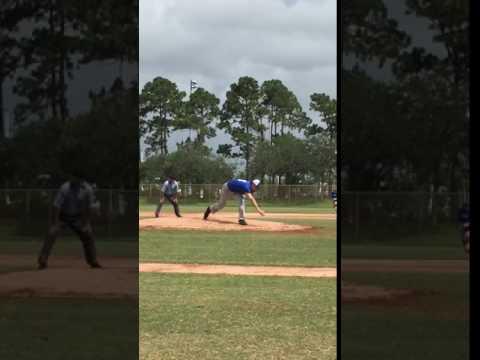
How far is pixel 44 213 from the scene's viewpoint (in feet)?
13.8

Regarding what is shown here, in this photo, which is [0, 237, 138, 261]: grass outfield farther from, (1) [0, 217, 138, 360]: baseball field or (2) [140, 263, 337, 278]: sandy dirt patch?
(2) [140, 263, 337, 278]: sandy dirt patch

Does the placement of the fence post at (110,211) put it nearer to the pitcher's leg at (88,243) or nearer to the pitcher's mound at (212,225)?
the pitcher's leg at (88,243)

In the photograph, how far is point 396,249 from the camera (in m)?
4.10

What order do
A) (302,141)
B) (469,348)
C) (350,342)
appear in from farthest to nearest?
(302,141) < (350,342) < (469,348)

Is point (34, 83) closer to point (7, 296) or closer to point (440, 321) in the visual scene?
point (7, 296)

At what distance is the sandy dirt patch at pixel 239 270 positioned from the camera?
11844mm

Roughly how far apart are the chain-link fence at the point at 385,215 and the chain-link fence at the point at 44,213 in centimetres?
Result: 124

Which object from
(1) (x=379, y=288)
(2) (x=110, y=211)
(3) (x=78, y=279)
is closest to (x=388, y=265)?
(1) (x=379, y=288)

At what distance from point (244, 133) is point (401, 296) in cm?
5679

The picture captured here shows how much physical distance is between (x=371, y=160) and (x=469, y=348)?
3.62 feet

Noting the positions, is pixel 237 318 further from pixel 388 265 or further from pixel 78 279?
pixel 388 265

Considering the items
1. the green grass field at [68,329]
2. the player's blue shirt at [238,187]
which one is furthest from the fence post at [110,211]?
the player's blue shirt at [238,187]

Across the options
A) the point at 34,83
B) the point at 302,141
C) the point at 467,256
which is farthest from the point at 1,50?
the point at 302,141

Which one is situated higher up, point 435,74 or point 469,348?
point 435,74
